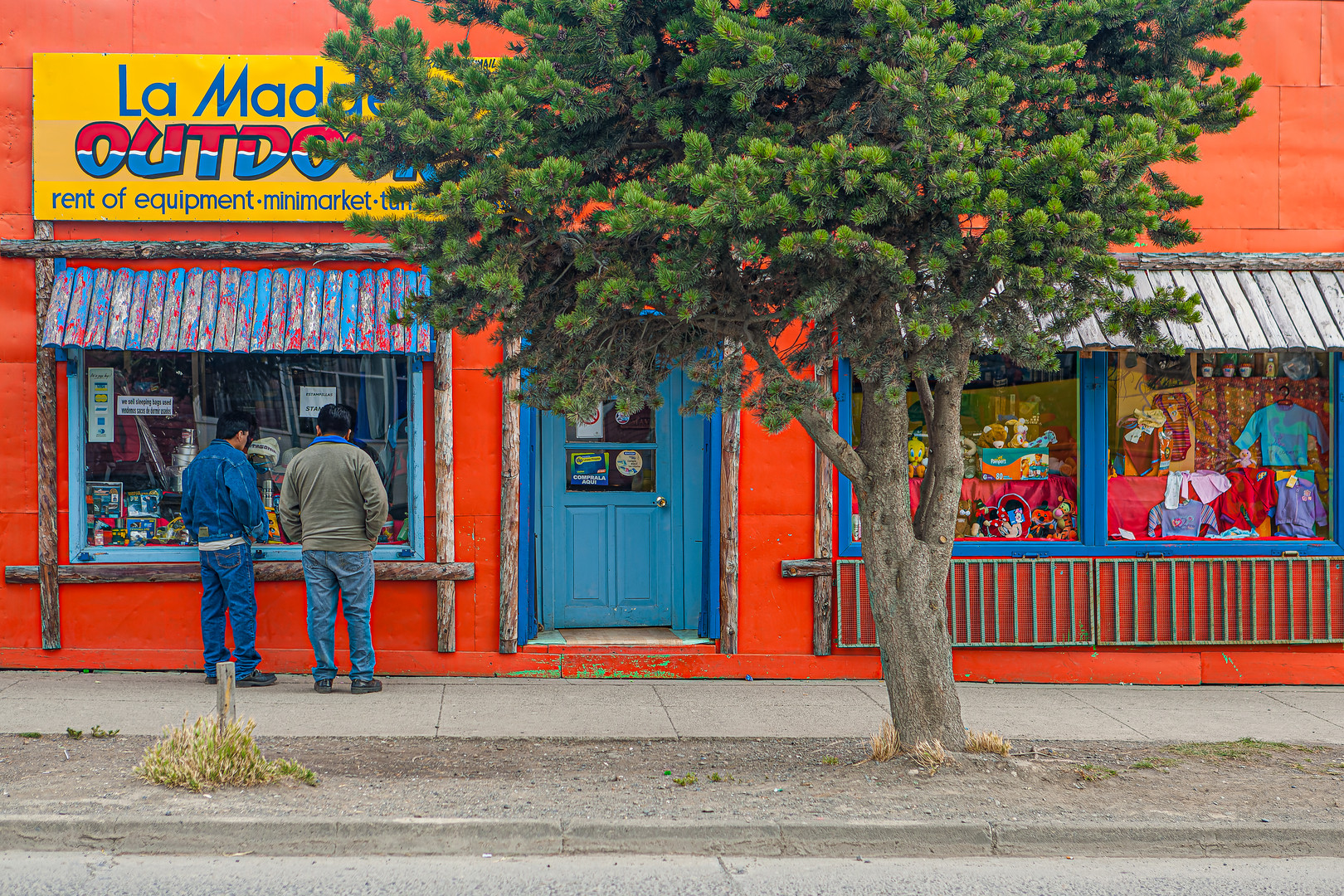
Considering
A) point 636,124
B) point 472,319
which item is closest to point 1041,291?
point 636,124

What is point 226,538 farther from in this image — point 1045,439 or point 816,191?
point 1045,439

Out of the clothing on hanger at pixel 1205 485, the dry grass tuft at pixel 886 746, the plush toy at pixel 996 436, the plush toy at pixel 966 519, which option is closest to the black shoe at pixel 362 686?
the dry grass tuft at pixel 886 746

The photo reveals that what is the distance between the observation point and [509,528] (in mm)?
7832

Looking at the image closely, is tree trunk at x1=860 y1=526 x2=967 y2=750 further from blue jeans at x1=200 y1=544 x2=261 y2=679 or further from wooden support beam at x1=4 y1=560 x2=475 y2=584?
blue jeans at x1=200 y1=544 x2=261 y2=679

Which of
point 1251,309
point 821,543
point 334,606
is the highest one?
point 1251,309

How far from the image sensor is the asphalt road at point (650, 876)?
413cm

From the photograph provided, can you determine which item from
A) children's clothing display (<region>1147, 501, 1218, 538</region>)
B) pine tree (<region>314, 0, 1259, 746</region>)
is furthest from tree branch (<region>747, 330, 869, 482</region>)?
children's clothing display (<region>1147, 501, 1218, 538</region>)

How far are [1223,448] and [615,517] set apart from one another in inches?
193

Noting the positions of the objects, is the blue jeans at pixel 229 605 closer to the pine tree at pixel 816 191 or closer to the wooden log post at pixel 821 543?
the pine tree at pixel 816 191

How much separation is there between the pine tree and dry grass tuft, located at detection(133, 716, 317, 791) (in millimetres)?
2182

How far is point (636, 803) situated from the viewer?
4863 mm

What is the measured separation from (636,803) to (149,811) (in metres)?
2.13

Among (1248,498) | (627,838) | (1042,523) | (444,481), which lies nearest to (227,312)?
(444,481)

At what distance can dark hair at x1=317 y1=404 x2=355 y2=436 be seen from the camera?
731 cm
